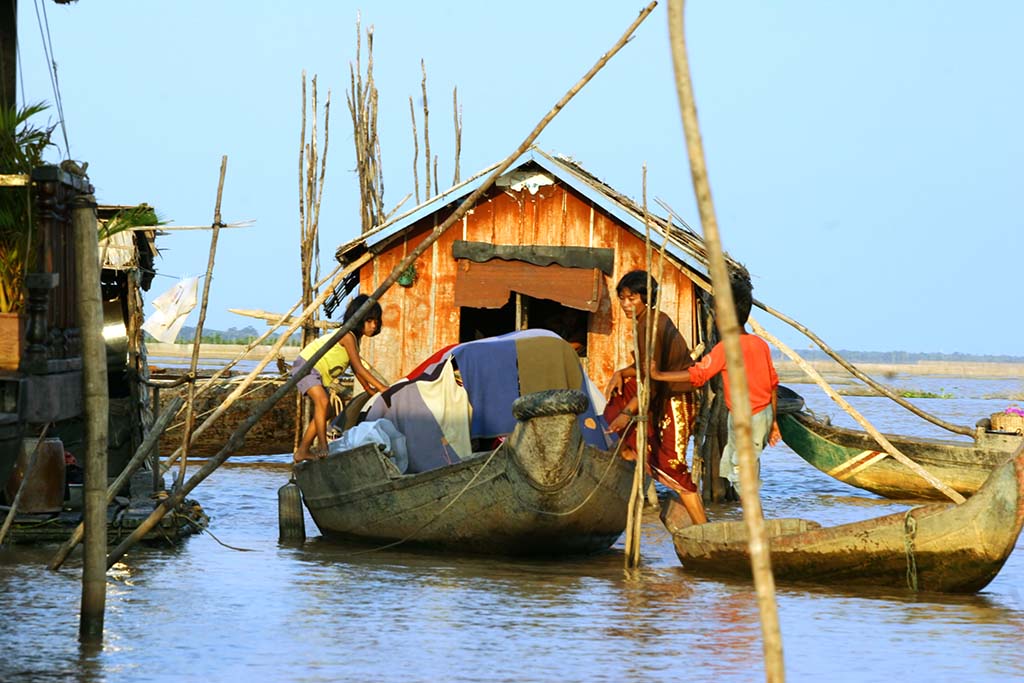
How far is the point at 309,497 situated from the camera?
11219 mm

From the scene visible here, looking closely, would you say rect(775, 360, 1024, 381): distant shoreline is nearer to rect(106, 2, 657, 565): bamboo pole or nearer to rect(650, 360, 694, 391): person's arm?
rect(650, 360, 694, 391): person's arm

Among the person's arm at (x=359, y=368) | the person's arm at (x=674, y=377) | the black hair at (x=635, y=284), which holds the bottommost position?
the person's arm at (x=674, y=377)

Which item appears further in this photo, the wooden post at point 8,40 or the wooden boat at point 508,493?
the wooden boat at point 508,493

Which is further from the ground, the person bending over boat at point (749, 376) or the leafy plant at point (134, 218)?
the leafy plant at point (134, 218)

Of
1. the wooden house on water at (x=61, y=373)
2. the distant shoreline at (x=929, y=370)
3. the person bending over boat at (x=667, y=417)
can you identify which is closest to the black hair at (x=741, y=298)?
the person bending over boat at (x=667, y=417)

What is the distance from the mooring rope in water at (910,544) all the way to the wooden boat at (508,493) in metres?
2.06

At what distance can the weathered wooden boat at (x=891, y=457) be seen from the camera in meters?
15.0

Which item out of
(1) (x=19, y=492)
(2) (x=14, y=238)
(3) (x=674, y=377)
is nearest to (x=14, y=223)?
(2) (x=14, y=238)

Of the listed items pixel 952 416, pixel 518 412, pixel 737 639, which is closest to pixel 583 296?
pixel 518 412

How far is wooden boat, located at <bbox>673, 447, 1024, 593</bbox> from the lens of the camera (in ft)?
27.0

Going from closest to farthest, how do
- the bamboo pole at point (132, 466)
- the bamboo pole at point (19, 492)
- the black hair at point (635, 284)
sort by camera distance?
1. the bamboo pole at point (132, 466)
2. the bamboo pole at point (19, 492)
3. the black hair at point (635, 284)

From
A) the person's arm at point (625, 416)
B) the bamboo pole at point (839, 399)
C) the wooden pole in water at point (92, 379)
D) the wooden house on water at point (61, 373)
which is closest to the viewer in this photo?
the wooden house on water at point (61, 373)

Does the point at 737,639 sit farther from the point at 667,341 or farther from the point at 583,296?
the point at 583,296

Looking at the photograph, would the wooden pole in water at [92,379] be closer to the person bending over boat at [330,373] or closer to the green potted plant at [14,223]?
the green potted plant at [14,223]
